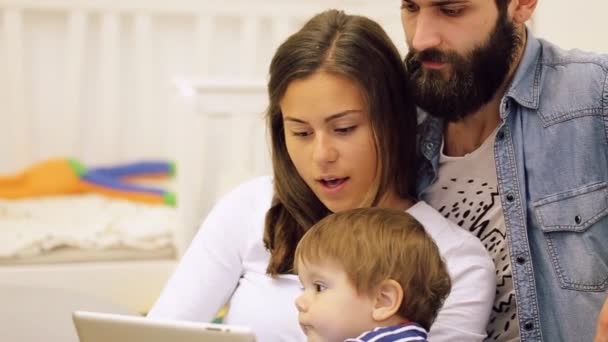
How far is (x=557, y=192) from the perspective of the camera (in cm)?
150

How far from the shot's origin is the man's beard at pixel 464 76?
1.54 m

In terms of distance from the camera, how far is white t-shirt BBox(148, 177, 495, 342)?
140 centimetres

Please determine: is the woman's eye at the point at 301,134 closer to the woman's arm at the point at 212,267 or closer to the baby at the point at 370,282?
the woman's arm at the point at 212,267

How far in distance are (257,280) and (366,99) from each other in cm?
34

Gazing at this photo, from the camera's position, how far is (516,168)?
59.9 inches

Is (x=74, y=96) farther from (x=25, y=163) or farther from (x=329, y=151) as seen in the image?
(x=329, y=151)

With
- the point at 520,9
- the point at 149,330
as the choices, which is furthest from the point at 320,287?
the point at 520,9

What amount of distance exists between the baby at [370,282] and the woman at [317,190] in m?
0.16

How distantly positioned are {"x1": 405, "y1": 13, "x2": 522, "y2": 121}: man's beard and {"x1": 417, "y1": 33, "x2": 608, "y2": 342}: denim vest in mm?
44

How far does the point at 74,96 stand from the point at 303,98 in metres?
1.89

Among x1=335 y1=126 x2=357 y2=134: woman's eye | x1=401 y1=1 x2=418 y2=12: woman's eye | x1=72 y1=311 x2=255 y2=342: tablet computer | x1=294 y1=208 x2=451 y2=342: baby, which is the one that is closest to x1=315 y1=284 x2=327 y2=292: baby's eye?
x1=294 y1=208 x2=451 y2=342: baby

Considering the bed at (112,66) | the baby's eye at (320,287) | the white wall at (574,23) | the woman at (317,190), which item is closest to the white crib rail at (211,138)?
the bed at (112,66)

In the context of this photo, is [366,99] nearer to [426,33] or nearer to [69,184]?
[426,33]

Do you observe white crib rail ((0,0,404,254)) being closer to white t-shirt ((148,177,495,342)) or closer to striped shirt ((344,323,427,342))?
white t-shirt ((148,177,495,342))
